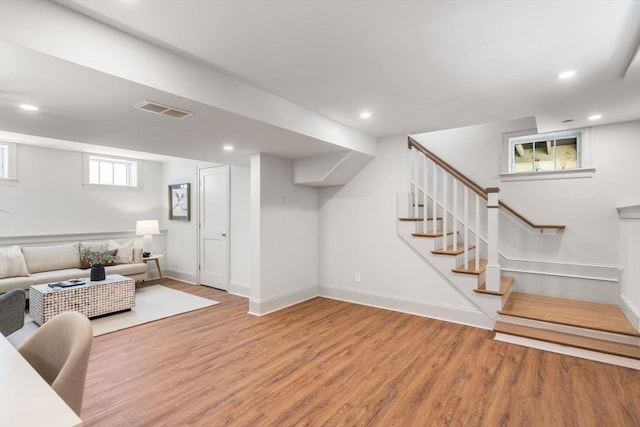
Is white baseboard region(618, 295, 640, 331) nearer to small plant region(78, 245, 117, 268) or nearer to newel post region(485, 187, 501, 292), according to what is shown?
newel post region(485, 187, 501, 292)

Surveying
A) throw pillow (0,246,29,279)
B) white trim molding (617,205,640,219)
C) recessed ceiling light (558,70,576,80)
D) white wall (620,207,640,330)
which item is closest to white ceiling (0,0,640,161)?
recessed ceiling light (558,70,576,80)

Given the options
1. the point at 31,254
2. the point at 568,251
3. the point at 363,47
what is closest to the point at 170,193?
the point at 31,254

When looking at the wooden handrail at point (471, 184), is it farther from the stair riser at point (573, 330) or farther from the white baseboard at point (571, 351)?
the white baseboard at point (571, 351)

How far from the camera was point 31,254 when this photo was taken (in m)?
4.66

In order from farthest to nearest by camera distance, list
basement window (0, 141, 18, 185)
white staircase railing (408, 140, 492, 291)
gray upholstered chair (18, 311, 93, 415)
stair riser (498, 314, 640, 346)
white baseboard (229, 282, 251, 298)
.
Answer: white baseboard (229, 282, 251, 298)
basement window (0, 141, 18, 185)
white staircase railing (408, 140, 492, 291)
stair riser (498, 314, 640, 346)
gray upholstered chair (18, 311, 93, 415)

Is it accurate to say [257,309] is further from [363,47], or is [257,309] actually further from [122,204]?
[122,204]

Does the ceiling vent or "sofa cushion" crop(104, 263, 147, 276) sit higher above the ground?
the ceiling vent

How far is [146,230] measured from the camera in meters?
5.84

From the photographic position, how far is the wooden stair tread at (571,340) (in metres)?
2.79

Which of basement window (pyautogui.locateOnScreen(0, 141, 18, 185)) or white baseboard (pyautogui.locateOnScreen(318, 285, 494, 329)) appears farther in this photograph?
basement window (pyautogui.locateOnScreen(0, 141, 18, 185))

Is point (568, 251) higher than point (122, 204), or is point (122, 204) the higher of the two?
point (122, 204)

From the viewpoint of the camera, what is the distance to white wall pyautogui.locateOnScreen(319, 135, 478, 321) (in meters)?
4.01

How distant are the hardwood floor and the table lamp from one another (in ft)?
8.87

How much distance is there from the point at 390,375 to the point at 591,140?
3.80m
